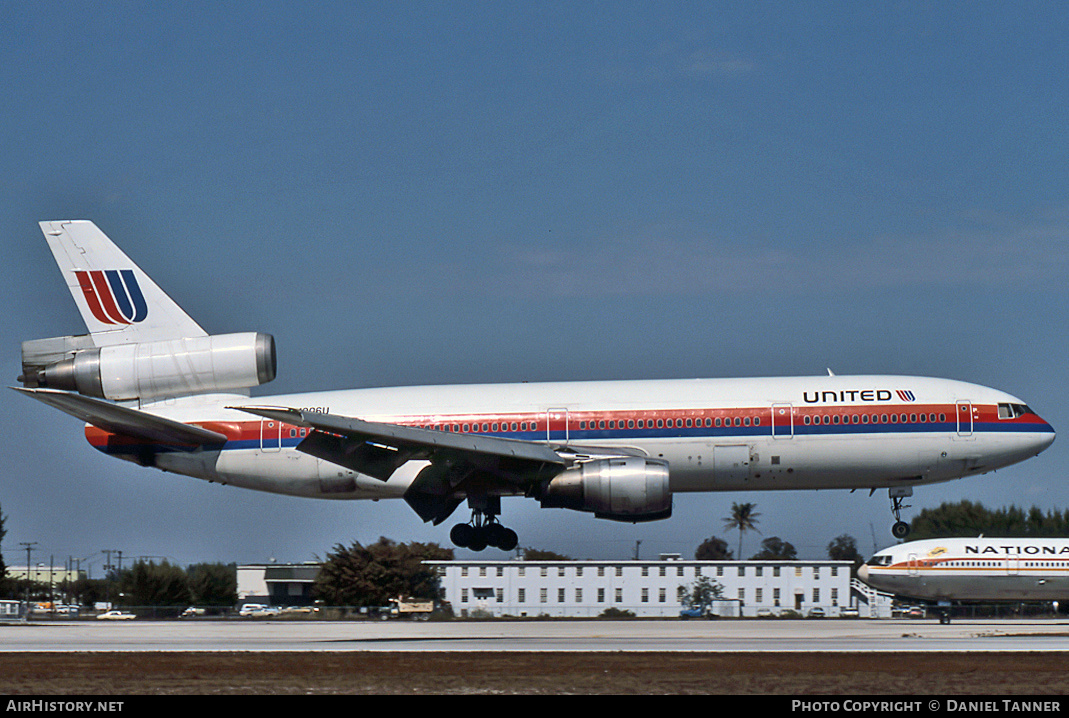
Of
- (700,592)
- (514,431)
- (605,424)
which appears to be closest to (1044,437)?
(605,424)

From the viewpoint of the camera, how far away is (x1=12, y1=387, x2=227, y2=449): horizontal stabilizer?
1454 inches

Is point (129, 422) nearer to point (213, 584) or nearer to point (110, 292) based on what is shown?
point (110, 292)

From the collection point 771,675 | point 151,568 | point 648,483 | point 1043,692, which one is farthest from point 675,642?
point 151,568

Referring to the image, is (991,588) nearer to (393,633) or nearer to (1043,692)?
(393,633)

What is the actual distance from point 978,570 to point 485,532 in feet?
108

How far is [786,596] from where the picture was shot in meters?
73.2

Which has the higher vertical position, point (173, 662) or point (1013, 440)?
point (1013, 440)

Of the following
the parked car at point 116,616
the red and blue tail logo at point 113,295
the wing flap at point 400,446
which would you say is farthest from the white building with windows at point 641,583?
the red and blue tail logo at point 113,295

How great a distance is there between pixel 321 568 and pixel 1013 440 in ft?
120

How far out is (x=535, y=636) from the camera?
3775 cm

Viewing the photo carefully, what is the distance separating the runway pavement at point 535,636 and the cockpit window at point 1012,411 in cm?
685

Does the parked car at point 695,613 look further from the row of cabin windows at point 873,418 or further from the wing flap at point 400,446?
the wing flap at point 400,446
